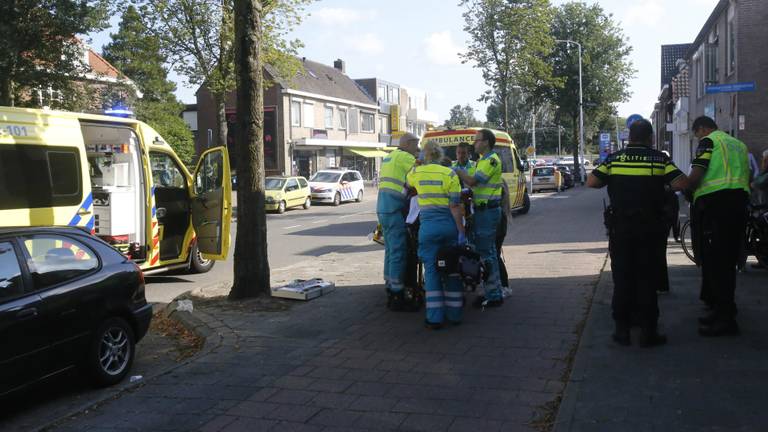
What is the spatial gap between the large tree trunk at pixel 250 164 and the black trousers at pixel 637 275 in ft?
14.1

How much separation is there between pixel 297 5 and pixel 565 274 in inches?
784

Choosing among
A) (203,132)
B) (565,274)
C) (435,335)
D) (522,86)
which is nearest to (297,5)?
(522,86)

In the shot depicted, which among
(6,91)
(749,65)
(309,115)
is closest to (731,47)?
(749,65)

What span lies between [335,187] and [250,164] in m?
24.0

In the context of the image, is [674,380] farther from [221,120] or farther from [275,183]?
[275,183]

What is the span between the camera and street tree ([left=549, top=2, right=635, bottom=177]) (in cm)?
5297

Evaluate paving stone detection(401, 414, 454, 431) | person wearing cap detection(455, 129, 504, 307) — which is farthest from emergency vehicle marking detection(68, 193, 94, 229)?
paving stone detection(401, 414, 454, 431)

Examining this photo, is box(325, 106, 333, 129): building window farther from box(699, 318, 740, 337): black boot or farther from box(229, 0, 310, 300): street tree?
box(699, 318, 740, 337): black boot

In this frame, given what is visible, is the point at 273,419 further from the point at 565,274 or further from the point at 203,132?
the point at 203,132

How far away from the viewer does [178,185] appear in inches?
463

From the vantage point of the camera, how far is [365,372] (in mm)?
5703

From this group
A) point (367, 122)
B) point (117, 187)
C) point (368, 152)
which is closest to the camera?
point (117, 187)

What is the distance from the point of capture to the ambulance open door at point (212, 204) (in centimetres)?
1068

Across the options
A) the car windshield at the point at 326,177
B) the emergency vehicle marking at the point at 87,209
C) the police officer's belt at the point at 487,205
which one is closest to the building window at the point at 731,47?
the police officer's belt at the point at 487,205
